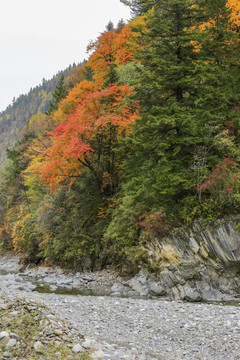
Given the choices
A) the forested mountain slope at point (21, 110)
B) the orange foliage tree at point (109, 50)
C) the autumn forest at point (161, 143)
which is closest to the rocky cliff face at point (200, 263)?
the autumn forest at point (161, 143)

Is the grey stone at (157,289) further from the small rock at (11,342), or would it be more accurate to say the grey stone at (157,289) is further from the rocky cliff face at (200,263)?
the small rock at (11,342)

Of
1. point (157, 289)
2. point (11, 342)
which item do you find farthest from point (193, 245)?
point (11, 342)

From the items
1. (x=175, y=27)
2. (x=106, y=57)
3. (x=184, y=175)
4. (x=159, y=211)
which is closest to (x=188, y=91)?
(x=175, y=27)

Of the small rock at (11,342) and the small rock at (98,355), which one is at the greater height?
the small rock at (11,342)

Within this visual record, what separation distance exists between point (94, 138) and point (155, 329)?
12195mm

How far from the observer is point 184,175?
1052 centimetres

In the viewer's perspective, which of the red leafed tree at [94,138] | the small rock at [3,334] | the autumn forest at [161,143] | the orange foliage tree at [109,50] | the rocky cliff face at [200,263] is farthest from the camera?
the orange foliage tree at [109,50]

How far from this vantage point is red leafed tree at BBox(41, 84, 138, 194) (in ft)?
47.4

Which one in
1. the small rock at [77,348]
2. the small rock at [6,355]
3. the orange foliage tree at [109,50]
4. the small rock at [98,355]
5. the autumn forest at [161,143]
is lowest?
the small rock at [98,355]

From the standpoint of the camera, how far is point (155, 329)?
6.29 metres

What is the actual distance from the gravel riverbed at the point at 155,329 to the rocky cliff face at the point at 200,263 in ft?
5.64

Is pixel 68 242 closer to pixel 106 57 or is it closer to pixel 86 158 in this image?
pixel 86 158

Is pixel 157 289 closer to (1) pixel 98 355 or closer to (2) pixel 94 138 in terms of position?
(1) pixel 98 355

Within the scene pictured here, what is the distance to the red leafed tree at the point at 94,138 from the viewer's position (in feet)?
47.4
